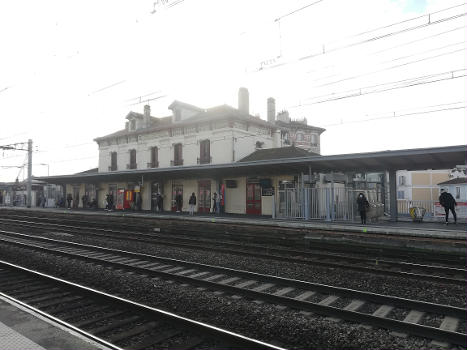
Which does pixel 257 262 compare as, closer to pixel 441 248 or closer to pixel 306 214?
pixel 441 248

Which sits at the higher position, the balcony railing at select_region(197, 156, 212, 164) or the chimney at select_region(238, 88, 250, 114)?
the chimney at select_region(238, 88, 250, 114)

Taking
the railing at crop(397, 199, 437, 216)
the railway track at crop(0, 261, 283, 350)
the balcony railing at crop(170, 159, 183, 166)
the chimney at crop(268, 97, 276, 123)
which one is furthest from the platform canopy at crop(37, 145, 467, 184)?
the chimney at crop(268, 97, 276, 123)

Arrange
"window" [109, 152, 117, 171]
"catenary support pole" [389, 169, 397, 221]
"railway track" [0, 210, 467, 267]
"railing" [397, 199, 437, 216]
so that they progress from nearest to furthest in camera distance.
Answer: "railway track" [0, 210, 467, 267] → "catenary support pole" [389, 169, 397, 221] → "railing" [397, 199, 437, 216] → "window" [109, 152, 117, 171]

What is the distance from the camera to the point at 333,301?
19.0 ft

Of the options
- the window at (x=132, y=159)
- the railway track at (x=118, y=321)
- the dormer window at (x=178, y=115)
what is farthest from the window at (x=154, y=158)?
the railway track at (x=118, y=321)

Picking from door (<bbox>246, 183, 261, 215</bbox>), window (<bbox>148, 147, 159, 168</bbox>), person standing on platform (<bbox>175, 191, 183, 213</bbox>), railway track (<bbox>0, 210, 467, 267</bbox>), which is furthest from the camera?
window (<bbox>148, 147, 159, 168</bbox>)

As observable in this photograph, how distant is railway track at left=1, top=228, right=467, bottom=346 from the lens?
15.0 ft

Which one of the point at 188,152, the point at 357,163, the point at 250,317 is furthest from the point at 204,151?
the point at 250,317

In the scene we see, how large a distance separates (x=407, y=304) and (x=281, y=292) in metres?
2.14

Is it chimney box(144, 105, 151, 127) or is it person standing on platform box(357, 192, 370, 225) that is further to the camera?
chimney box(144, 105, 151, 127)

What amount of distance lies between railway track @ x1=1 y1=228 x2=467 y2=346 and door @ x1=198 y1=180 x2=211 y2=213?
16.9 m

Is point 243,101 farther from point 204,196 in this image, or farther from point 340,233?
point 340,233

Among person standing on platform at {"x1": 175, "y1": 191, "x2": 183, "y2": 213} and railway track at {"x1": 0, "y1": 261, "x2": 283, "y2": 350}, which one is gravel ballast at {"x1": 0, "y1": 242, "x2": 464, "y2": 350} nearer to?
railway track at {"x1": 0, "y1": 261, "x2": 283, "y2": 350}

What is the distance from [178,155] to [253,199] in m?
10.7
